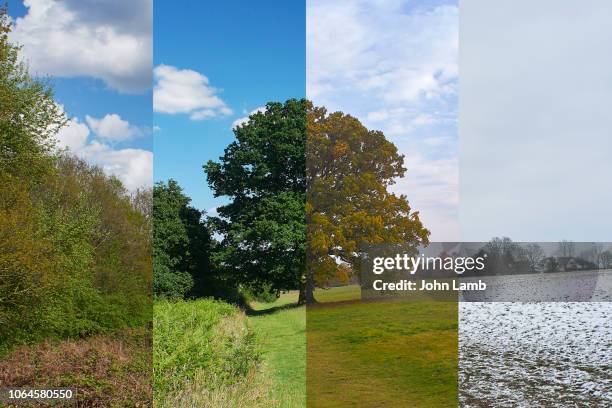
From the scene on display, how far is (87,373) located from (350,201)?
9347 millimetres

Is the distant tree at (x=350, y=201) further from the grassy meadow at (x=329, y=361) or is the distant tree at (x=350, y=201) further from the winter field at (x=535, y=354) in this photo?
the winter field at (x=535, y=354)

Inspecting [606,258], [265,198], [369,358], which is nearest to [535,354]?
[606,258]

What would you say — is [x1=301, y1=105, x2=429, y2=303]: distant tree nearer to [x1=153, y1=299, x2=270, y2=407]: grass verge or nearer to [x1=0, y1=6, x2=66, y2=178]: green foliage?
[x1=153, y1=299, x2=270, y2=407]: grass verge

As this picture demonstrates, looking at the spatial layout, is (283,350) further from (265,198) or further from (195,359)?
(265,198)

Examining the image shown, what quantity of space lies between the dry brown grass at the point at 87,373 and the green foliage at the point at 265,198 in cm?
809

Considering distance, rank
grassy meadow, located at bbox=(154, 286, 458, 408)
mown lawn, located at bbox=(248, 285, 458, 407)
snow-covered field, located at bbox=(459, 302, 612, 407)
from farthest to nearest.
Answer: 1. mown lawn, located at bbox=(248, 285, 458, 407)
2. snow-covered field, located at bbox=(459, 302, 612, 407)
3. grassy meadow, located at bbox=(154, 286, 458, 408)

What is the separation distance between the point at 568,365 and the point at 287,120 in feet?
57.0

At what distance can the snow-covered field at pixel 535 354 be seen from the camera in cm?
1364

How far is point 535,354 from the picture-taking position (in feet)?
49.4

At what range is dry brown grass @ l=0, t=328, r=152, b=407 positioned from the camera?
1354cm

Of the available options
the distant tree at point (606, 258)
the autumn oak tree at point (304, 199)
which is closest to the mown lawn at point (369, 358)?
the autumn oak tree at point (304, 199)

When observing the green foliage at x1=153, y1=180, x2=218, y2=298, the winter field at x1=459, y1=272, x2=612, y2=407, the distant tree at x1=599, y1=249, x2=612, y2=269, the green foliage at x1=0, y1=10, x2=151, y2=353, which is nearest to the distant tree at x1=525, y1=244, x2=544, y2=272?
the winter field at x1=459, y1=272, x2=612, y2=407

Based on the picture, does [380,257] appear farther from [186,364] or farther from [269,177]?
[269,177]

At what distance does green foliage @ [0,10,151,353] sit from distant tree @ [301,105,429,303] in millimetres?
8264
